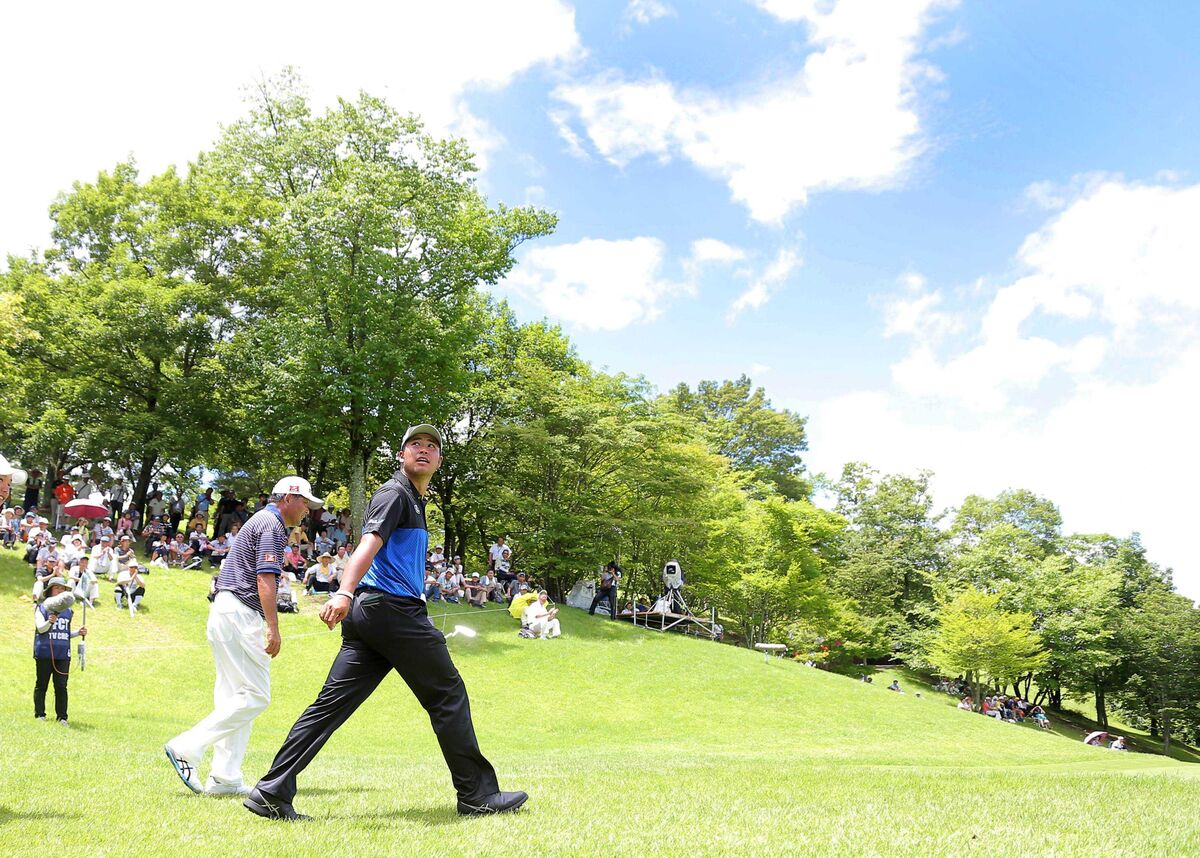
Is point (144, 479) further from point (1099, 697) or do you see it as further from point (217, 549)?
point (1099, 697)

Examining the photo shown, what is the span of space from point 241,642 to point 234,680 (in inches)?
11.1

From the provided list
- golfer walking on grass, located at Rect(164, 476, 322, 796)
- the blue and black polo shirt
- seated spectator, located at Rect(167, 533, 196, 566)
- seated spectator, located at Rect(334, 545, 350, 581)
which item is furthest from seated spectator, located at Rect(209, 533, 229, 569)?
the blue and black polo shirt

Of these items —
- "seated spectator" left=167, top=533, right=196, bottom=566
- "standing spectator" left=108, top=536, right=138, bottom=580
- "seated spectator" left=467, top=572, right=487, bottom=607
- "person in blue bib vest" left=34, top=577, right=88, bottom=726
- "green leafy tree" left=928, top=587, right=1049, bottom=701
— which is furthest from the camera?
"green leafy tree" left=928, top=587, right=1049, bottom=701

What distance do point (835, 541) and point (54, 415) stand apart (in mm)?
43683

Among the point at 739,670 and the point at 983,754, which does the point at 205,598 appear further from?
the point at 983,754

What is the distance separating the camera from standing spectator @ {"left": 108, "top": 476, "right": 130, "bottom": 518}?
2877 centimetres

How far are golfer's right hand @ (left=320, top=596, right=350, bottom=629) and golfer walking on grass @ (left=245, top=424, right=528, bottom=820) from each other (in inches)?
0.7

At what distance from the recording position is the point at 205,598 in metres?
23.1

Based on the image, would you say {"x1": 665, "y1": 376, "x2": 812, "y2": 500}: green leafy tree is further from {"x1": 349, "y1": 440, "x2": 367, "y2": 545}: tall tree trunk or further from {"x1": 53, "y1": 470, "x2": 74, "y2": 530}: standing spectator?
{"x1": 53, "y1": 470, "x2": 74, "y2": 530}: standing spectator

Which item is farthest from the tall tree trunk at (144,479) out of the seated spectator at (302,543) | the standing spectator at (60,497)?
the seated spectator at (302,543)

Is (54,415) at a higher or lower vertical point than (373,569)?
higher

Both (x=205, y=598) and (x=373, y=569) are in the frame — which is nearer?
(x=373, y=569)

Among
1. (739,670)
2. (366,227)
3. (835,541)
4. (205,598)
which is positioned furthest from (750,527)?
(205,598)

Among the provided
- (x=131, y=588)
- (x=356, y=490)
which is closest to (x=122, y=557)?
(x=131, y=588)
